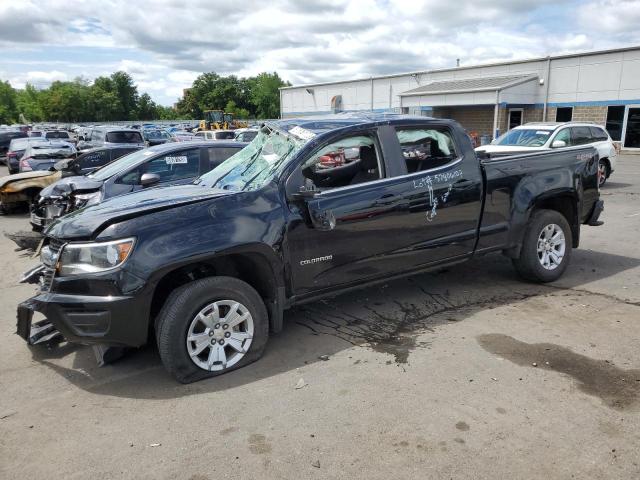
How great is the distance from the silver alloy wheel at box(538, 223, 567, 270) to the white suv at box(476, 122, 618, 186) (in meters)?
6.82

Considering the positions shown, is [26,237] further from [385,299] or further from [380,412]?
[380,412]

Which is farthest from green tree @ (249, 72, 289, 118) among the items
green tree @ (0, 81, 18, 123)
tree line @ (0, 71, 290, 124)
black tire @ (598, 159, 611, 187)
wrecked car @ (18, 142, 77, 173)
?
black tire @ (598, 159, 611, 187)

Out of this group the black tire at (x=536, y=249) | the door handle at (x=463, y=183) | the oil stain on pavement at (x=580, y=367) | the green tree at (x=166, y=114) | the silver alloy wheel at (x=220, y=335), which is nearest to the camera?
the oil stain on pavement at (x=580, y=367)

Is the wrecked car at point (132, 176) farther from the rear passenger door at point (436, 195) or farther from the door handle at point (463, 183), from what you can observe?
the door handle at point (463, 183)

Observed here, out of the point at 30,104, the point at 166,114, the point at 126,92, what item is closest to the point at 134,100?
the point at 126,92

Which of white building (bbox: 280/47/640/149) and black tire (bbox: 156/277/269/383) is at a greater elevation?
white building (bbox: 280/47/640/149)

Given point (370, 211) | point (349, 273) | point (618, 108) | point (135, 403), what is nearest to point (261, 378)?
point (135, 403)

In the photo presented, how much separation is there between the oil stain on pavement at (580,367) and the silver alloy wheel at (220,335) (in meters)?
1.97

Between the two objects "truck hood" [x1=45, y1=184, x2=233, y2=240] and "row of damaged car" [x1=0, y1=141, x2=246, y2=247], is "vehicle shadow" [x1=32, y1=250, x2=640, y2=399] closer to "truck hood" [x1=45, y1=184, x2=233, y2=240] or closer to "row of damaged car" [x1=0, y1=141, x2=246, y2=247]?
"truck hood" [x1=45, y1=184, x2=233, y2=240]

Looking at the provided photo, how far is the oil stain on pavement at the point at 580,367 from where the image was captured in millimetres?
3510

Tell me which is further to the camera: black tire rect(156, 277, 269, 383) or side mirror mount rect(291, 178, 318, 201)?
side mirror mount rect(291, 178, 318, 201)

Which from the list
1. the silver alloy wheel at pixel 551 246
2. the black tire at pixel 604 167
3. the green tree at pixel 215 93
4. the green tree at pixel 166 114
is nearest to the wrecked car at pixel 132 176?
the silver alloy wheel at pixel 551 246

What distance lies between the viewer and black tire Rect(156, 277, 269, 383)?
12.1ft

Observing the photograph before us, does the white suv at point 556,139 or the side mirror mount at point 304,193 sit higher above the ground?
the white suv at point 556,139
